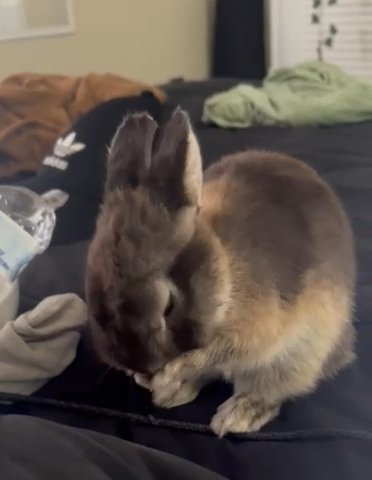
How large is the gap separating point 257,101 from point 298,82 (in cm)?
31

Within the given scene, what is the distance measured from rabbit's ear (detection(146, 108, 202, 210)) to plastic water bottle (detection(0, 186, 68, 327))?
1.21ft

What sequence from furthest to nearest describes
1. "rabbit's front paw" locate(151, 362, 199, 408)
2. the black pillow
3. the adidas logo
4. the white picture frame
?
the white picture frame < the adidas logo < the black pillow < "rabbit's front paw" locate(151, 362, 199, 408)

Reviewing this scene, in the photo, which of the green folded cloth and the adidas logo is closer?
the adidas logo

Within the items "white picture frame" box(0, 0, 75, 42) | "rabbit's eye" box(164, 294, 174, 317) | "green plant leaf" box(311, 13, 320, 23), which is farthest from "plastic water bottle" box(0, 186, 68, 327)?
"green plant leaf" box(311, 13, 320, 23)

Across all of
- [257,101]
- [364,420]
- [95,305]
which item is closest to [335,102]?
[257,101]

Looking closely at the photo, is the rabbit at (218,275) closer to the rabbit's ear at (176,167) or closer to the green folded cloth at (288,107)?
the rabbit's ear at (176,167)

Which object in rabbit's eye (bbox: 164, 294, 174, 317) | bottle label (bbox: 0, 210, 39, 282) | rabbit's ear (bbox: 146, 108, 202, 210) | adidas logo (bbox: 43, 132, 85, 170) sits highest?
rabbit's ear (bbox: 146, 108, 202, 210)

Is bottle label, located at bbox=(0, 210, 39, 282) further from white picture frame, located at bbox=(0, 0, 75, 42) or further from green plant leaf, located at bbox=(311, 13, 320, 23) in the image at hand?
green plant leaf, located at bbox=(311, 13, 320, 23)

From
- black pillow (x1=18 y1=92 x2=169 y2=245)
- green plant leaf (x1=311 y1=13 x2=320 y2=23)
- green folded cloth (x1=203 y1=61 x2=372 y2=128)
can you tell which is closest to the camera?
black pillow (x1=18 y1=92 x2=169 y2=245)

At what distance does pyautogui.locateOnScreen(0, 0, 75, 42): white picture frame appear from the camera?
8.83 ft

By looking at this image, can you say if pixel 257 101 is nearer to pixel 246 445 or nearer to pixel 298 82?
pixel 298 82

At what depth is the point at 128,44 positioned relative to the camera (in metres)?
3.02

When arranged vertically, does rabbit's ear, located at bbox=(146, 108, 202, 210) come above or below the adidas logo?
above

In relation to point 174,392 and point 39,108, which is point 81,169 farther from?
point 174,392
